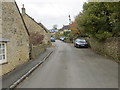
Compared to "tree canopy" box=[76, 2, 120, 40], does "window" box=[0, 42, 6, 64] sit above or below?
below

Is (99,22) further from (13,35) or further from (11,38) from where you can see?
(11,38)

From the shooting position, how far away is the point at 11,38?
45.4ft

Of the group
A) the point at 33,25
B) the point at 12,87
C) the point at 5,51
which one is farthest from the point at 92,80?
the point at 33,25

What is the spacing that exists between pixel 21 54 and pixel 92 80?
8.33 metres

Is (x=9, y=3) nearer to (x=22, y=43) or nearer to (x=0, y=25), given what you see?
(x=0, y=25)

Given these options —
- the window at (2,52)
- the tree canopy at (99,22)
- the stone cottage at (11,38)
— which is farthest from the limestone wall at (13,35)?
the tree canopy at (99,22)

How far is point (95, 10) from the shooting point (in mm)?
22625

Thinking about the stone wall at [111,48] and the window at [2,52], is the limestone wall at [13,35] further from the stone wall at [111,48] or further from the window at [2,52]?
the stone wall at [111,48]

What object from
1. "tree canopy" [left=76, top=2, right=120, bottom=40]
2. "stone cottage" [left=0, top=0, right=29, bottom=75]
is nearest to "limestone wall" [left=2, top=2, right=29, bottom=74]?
"stone cottage" [left=0, top=0, right=29, bottom=75]

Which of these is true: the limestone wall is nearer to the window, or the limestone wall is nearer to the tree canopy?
the window

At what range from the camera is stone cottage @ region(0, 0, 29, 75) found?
483 inches

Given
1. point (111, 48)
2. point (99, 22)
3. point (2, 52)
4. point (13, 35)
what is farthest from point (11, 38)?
point (99, 22)

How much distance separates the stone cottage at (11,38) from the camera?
12.3m

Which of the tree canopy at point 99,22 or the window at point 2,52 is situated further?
the tree canopy at point 99,22
